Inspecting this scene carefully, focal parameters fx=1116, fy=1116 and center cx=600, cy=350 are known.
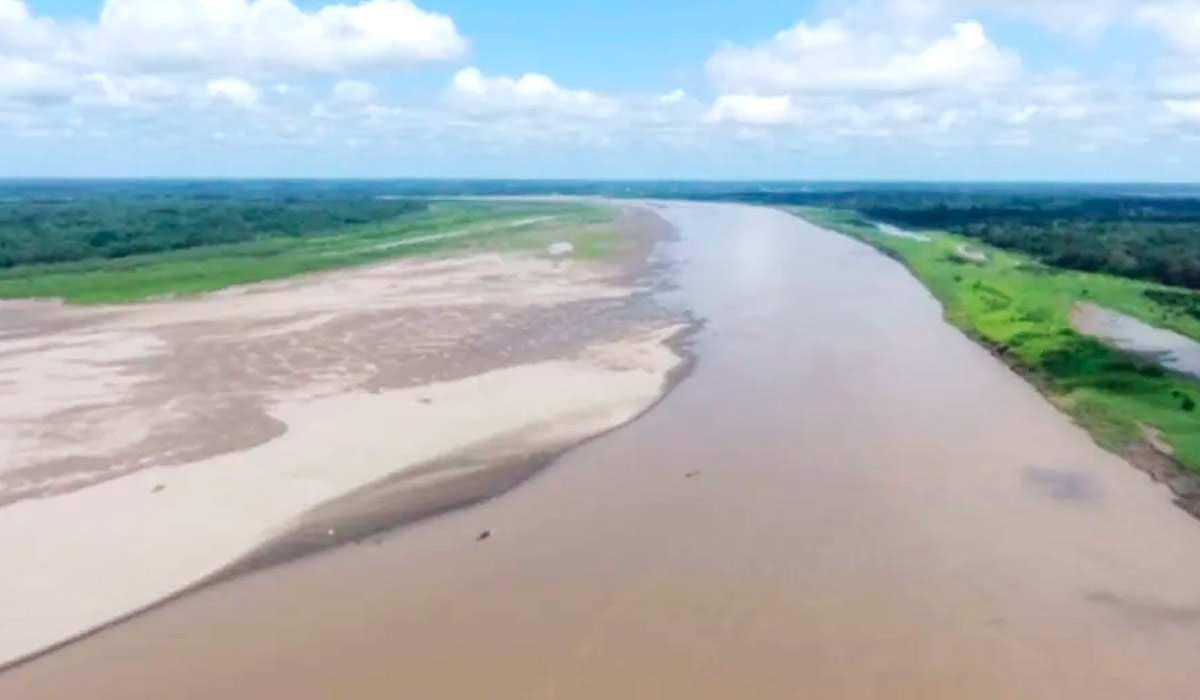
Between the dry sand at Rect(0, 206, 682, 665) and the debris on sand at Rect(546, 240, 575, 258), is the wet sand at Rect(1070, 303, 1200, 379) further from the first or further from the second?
the debris on sand at Rect(546, 240, 575, 258)

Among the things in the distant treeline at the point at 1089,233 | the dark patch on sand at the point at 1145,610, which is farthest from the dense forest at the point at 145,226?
the dark patch on sand at the point at 1145,610

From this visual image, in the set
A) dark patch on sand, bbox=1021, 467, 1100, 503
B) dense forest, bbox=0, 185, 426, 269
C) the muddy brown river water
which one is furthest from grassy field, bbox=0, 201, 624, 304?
dark patch on sand, bbox=1021, 467, 1100, 503

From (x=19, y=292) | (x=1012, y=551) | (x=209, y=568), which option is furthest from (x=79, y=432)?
(x=19, y=292)

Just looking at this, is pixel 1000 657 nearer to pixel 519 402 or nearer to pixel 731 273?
pixel 519 402

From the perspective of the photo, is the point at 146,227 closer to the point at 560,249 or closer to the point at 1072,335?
the point at 560,249

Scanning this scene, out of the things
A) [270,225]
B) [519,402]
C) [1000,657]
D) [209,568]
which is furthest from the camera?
[270,225]

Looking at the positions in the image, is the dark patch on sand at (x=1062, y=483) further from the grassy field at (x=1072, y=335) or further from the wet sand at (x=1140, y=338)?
the wet sand at (x=1140, y=338)
